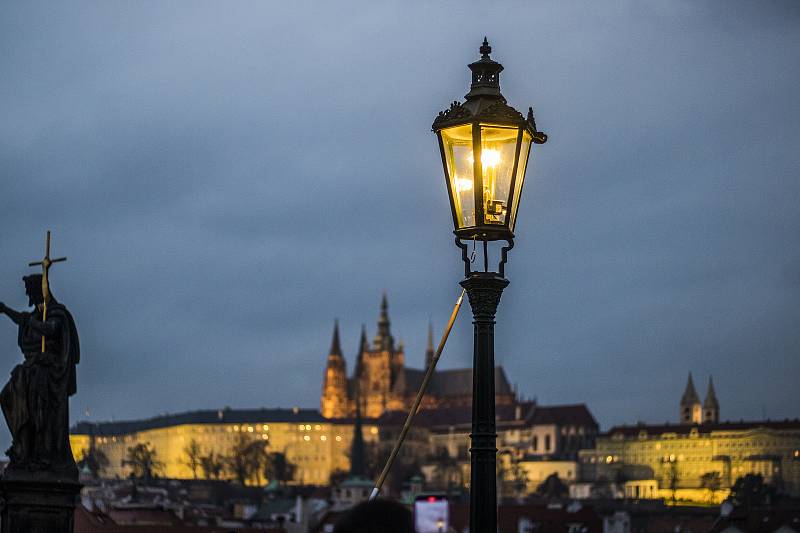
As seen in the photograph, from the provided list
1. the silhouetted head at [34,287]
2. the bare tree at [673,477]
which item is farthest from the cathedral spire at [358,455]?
the silhouetted head at [34,287]

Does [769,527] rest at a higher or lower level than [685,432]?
lower

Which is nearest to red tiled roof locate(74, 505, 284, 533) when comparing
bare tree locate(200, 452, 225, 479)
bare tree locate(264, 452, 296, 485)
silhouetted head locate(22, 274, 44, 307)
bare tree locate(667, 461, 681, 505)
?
silhouetted head locate(22, 274, 44, 307)

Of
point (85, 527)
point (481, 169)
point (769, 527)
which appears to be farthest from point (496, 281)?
point (769, 527)

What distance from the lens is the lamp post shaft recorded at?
768 cm

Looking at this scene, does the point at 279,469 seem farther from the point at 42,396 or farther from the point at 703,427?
the point at 42,396

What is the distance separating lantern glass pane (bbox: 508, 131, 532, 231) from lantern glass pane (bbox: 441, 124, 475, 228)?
201mm

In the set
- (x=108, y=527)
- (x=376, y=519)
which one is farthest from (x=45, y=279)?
(x=108, y=527)

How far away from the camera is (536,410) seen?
643 feet

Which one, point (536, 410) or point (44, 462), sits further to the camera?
point (536, 410)

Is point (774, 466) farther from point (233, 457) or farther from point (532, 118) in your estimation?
point (532, 118)

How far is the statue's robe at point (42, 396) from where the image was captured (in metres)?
9.89

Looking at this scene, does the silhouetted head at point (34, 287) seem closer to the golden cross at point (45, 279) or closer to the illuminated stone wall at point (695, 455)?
the golden cross at point (45, 279)

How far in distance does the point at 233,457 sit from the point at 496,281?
193m

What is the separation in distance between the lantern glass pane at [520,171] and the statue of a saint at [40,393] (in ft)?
10.4
